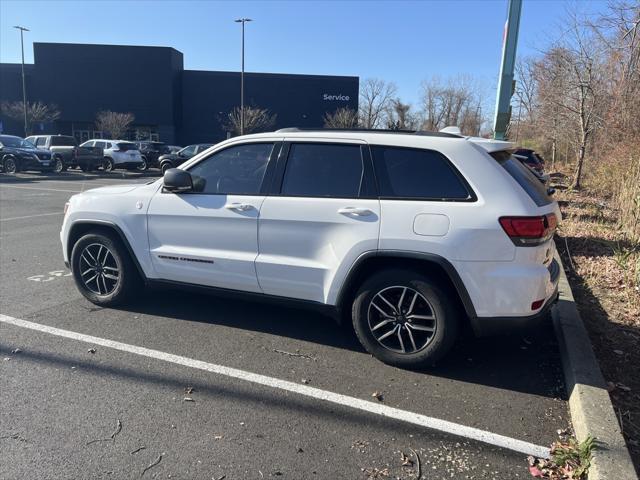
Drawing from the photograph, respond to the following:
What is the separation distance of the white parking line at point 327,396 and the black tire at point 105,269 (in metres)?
0.65

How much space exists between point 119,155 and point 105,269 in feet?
83.4

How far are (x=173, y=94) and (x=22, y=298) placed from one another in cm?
5110

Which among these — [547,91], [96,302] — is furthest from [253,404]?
[547,91]

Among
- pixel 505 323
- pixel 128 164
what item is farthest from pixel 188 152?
pixel 505 323

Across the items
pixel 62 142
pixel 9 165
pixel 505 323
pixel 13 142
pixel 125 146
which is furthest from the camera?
pixel 125 146

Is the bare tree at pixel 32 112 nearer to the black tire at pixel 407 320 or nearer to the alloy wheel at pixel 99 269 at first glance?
the alloy wheel at pixel 99 269

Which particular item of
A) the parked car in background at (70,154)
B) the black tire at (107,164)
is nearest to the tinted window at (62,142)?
the parked car in background at (70,154)

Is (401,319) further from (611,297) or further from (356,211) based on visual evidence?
(611,297)

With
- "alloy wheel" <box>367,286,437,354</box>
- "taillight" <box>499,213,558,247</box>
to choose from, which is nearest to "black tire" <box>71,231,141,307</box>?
"alloy wheel" <box>367,286,437,354</box>

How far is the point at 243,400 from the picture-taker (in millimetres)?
3410

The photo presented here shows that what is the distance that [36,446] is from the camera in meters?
2.86

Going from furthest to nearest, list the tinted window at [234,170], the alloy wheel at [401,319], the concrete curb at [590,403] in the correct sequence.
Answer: the tinted window at [234,170]
the alloy wheel at [401,319]
the concrete curb at [590,403]

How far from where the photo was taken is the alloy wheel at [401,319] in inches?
149

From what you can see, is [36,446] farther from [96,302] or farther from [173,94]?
[173,94]
